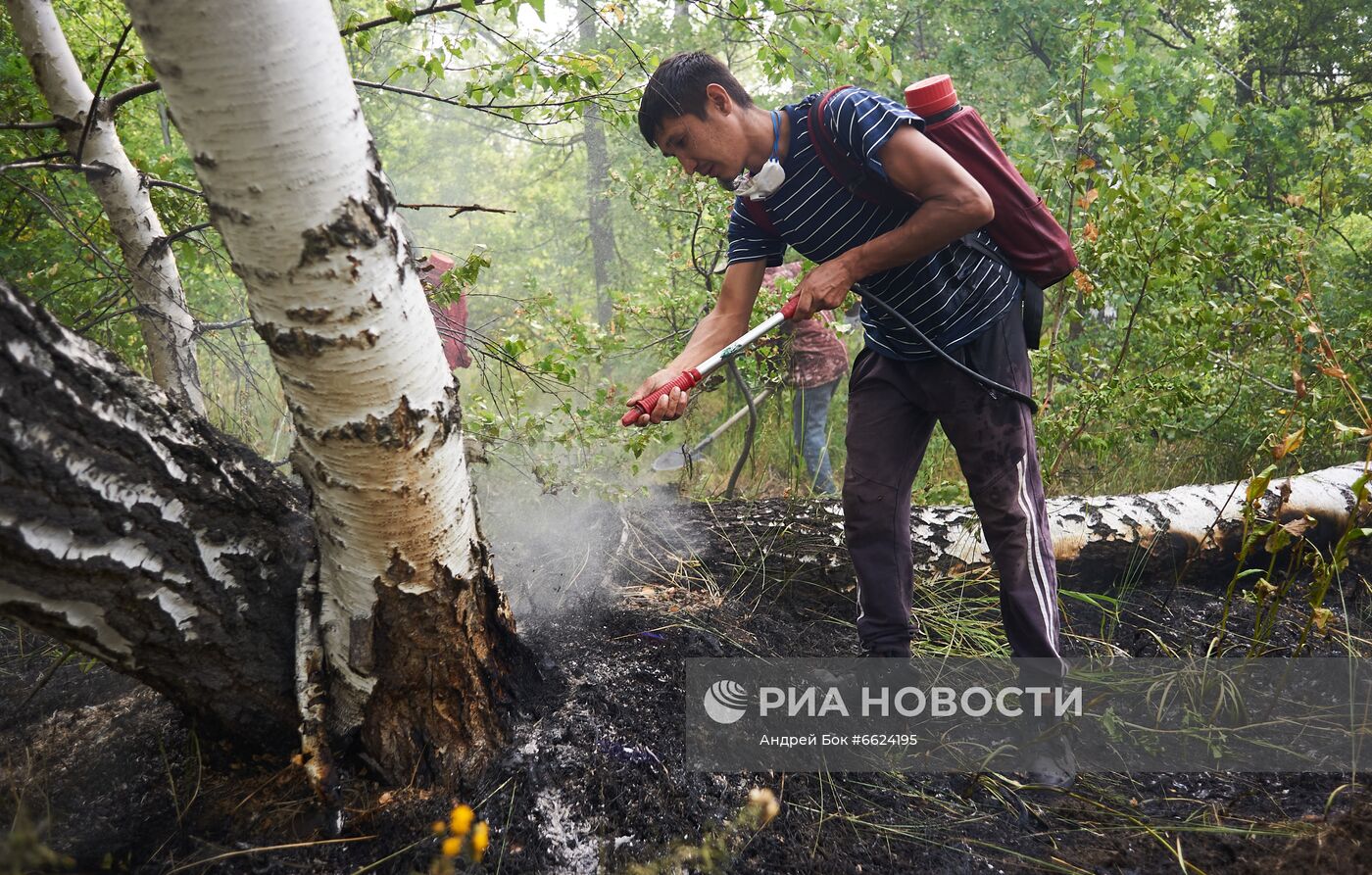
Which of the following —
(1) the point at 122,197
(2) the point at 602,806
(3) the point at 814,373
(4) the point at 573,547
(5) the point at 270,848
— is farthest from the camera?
(3) the point at 814,373

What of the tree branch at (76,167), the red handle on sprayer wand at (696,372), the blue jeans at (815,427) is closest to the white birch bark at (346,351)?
the red handle on sprayer wand at (696,372)

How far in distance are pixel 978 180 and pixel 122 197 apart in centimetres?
258

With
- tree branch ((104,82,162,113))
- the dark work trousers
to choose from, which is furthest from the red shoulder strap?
tree branch ((104,82,162,113))

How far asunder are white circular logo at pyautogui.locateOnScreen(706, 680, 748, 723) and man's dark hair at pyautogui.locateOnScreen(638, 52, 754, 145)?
1.58m

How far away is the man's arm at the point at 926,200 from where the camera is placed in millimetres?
1942

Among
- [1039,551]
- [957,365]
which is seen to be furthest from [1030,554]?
[957,365]

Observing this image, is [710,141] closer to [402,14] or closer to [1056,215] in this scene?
[402,14]

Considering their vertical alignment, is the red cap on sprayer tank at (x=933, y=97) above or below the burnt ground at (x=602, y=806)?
above

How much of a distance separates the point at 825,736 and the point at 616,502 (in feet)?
5.93

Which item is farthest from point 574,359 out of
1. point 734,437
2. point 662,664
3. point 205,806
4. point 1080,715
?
point 734,437

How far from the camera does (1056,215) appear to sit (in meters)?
4.14

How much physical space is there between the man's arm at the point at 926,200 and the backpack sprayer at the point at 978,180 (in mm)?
117

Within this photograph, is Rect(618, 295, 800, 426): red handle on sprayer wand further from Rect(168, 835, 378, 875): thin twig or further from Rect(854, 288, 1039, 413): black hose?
Rect(168, 835, 378, 875): thin twig

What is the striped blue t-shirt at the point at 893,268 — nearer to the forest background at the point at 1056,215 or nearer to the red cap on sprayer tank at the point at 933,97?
the red cap on sprayer tank at the point at 933,97
